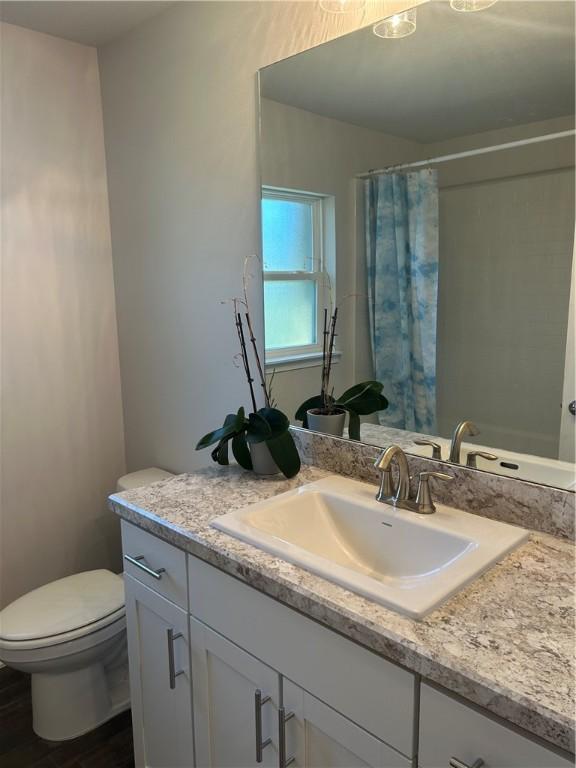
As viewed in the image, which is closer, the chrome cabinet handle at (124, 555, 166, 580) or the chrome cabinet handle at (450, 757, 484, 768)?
the chrome cabinet handle at (450, 757, 484, 768)

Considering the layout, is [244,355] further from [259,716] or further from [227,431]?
[259,716]

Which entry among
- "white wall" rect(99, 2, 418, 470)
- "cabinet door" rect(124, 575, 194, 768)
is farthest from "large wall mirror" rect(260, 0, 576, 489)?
"cabinet door" rect(124, 575, 194, 768)

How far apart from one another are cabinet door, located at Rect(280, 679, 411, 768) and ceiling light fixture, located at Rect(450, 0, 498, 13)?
1495 millimetres

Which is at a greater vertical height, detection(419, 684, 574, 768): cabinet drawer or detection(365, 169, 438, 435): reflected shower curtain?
detection(365, 169, 438, 435): reflected shower curtain

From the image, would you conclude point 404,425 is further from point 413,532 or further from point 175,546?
point 175,546

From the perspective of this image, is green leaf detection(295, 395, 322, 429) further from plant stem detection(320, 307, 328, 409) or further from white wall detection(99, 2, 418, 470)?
white wall detection(99, 2, 418, 470)

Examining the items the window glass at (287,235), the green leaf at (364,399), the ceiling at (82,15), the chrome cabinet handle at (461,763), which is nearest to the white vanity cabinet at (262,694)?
the chrome cabinet handle at (461,763)

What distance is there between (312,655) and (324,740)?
0.17m

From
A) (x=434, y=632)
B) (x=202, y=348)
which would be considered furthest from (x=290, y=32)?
(x=434, y=632)

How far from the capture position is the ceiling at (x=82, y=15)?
193 centimetres

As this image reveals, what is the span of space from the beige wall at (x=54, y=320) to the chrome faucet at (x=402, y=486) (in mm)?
1554

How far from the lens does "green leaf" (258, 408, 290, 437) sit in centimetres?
159

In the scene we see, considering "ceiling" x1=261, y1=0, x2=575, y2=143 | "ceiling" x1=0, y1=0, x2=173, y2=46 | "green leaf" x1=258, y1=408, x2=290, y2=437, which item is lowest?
"green leaf" x1=258, y1=408, x2=290, y2=437

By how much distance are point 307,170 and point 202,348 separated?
2.43ft
